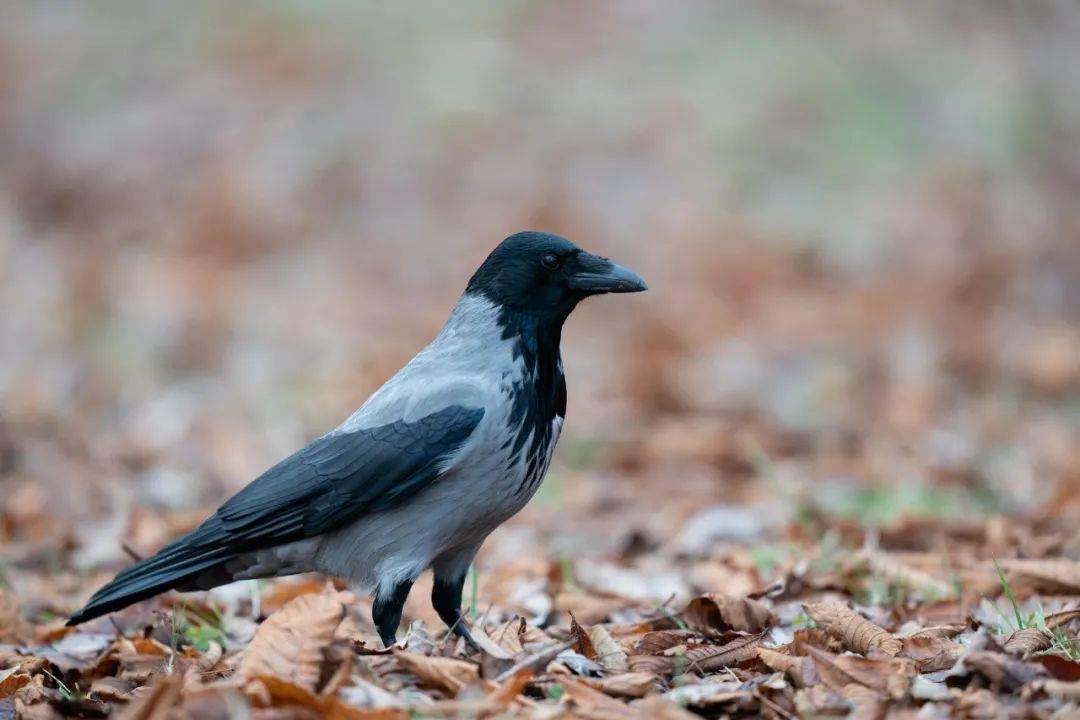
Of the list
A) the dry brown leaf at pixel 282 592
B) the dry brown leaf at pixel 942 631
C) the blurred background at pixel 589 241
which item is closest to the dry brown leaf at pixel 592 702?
the dry brown leaf at pixel 942 631

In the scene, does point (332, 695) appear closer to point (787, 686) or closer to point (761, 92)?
point (787, 686)

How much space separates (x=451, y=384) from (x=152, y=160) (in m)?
11.2

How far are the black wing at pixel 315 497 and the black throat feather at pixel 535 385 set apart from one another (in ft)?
0.57

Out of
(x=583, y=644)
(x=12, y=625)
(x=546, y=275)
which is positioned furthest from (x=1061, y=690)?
(x=12, y=625)

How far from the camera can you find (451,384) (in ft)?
14.9

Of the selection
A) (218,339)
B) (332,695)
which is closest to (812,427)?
(218,339)

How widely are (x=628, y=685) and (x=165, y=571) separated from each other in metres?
1.73

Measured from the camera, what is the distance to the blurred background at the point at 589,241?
814 centimetres

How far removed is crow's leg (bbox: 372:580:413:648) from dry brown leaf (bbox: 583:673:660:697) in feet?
3.21

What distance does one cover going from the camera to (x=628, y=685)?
11.9 feet

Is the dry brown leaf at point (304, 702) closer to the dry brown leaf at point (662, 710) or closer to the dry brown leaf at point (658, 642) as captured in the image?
the dry brown leaf at point (662, 710)

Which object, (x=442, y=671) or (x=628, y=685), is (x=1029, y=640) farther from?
(x=442, y=671)

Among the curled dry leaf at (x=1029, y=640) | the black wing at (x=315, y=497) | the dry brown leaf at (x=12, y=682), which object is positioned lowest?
the curled dry leaf at (x=1029, y=640)

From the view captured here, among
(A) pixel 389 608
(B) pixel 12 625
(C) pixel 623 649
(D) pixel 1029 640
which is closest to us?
(D) pixel 1029 640
